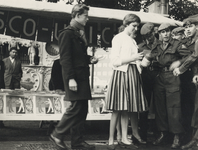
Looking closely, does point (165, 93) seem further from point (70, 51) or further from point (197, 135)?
point (70, 51)

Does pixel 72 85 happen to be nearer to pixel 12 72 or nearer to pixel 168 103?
pixel 168 103

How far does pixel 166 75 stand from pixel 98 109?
1.88 m

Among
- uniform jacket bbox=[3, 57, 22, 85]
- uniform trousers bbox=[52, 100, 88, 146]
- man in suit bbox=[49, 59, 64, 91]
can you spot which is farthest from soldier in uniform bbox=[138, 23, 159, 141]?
uniform jacket bbox=[3, 57, 22, 85]

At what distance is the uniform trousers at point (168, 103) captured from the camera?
5.58m

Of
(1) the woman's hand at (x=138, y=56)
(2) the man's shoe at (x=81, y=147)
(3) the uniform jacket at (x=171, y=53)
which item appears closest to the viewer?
(2) the man's shoe at (x=81, y=147)

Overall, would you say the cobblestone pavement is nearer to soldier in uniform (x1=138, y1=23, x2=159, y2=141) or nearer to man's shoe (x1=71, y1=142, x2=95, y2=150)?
man's shoe (x1=71, y1=142, x2=95, y2=150)

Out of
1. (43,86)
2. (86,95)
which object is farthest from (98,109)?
(43,86)

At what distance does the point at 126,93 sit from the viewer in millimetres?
5309

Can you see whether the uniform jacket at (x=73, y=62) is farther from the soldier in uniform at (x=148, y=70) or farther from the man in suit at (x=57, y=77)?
the man in suit at (x=57, y=77)

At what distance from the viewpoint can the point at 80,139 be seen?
5.11 metres

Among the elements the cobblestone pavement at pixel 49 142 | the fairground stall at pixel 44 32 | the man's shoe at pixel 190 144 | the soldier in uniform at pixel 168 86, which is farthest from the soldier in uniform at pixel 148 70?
the fairground stall at pixel 44 32

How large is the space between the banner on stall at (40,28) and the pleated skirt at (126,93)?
2.79 metres

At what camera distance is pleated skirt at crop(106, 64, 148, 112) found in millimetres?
5281

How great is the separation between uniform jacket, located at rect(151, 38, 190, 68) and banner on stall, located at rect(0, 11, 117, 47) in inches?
102
